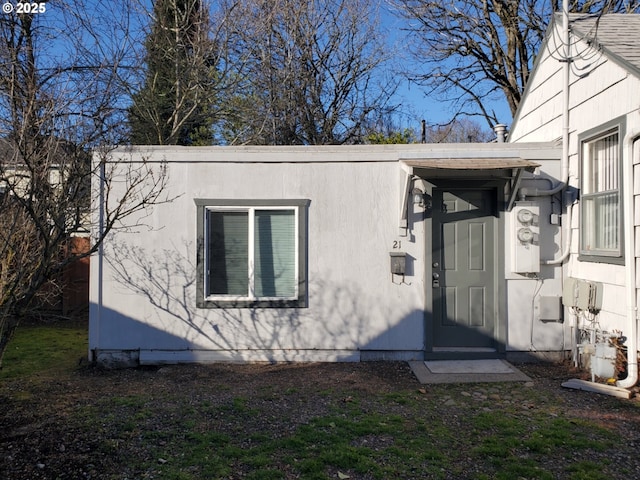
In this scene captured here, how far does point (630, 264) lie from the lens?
15.7ft

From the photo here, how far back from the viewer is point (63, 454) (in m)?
3.39

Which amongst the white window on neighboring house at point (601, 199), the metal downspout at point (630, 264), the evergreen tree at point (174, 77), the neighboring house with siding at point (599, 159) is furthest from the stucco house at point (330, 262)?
the evergreen tree at point (174, 77)

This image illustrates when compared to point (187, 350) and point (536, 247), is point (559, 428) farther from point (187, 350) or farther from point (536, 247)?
point (187, 350)

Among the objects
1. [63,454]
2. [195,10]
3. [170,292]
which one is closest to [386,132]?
[195,10]

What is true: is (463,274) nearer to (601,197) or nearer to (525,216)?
(525,216)

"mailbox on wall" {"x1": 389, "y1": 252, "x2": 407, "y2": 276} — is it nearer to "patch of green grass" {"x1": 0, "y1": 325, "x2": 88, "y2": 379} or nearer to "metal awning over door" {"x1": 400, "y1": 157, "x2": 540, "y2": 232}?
"metal awning over door" {"x1": 400, "y1": 157, "x2": 540, "y2": 232}

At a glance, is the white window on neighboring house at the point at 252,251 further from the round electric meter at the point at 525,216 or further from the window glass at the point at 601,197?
the window glass at the point at 601,197

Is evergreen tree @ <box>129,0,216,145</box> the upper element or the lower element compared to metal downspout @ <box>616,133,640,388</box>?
upper

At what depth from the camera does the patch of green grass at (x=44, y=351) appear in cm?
603

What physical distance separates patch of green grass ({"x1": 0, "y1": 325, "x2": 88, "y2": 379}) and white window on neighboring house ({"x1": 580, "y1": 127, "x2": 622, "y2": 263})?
21.4 feet

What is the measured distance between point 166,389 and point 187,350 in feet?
3.40

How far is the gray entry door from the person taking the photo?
20.2 ft

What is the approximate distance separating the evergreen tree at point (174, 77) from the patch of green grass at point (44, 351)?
238 inches

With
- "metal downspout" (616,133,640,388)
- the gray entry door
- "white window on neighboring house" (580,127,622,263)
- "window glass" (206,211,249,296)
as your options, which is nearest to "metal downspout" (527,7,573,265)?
"white window on neighboring house" (580,127,622,263)
